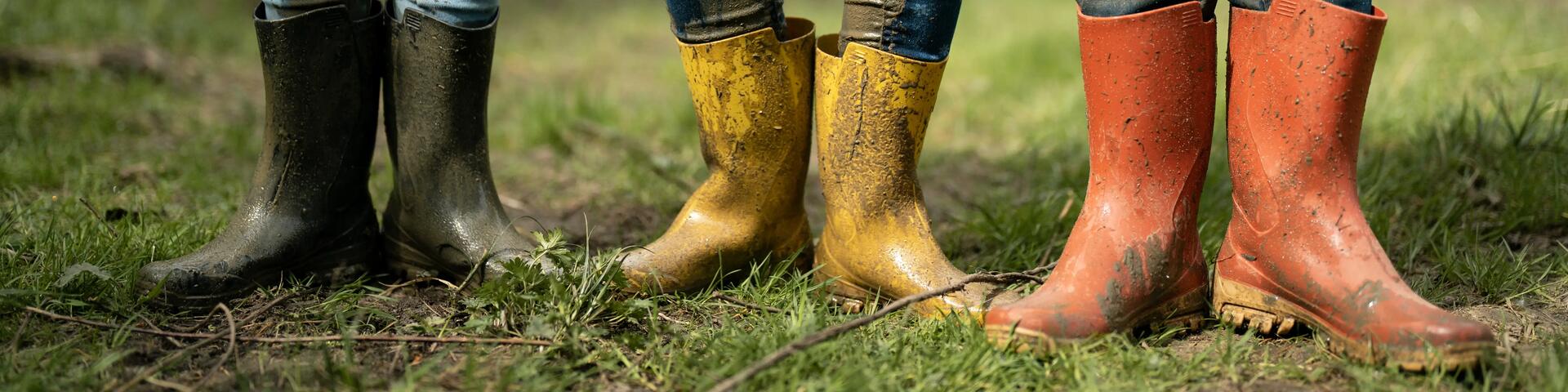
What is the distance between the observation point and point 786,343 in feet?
4.95

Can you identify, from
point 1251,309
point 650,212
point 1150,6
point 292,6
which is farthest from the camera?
point 650,212

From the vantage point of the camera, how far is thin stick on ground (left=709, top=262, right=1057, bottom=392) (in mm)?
1348

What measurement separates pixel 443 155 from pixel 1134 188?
1.10 meters

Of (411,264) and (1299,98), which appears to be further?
(411,264)

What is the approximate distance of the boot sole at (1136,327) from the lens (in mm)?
1470

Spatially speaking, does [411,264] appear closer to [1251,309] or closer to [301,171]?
[301,171]

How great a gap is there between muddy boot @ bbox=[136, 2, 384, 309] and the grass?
0.17ft

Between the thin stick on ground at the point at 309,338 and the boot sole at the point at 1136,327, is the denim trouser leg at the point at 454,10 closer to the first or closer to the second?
the thin stick on ground at the point at 309,338

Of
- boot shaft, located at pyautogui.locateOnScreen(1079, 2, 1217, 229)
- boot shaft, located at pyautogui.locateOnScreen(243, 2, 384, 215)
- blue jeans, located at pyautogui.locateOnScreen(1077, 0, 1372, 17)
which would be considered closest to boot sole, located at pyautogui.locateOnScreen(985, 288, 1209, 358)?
boot shaft, located at pyautogui.locateOnScreen(1079, 2, 1217, 229)

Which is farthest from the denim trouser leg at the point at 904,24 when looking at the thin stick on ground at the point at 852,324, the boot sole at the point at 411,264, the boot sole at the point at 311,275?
A: the boot sole at the point at 311,275

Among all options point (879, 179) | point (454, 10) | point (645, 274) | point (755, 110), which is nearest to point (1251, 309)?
point (879, 179)

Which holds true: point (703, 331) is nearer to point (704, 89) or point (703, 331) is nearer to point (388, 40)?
point (704, 89)

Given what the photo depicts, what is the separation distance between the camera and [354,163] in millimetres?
1866

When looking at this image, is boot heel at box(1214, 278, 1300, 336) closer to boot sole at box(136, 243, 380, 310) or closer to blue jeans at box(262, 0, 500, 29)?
blue jeans at box(262, 0, 500, 29)
